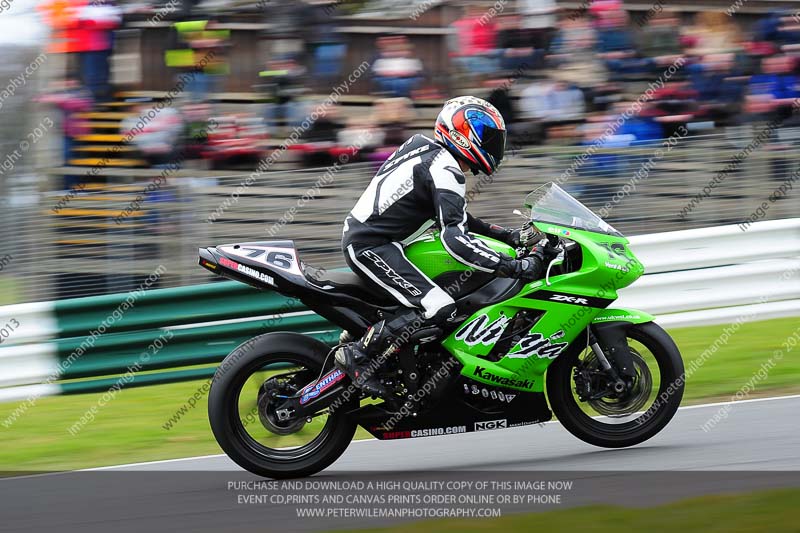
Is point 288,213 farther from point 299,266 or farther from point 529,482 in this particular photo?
point 529,482

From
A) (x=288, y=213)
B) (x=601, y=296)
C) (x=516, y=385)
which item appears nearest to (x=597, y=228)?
(x=601, y=296)

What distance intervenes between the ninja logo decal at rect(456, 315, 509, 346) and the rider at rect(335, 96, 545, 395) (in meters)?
0.12

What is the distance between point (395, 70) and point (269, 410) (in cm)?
596

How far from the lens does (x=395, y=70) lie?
10.9m

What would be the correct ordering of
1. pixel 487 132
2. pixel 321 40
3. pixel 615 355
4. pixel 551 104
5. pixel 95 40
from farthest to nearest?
pixel 321 40, pixel 95 40, pixel 551 104, pixel 615 355, pixel 487 132

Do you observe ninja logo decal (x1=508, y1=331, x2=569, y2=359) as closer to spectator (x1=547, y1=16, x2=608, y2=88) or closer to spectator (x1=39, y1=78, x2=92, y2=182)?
spectator (x1=547, y1=16, x2=608, y2=88)

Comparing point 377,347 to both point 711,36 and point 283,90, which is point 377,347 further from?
point 711,36

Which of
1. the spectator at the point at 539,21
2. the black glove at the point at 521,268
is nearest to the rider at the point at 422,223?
the black glove at the point at 521,268

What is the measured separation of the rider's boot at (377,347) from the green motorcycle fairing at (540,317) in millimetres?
192

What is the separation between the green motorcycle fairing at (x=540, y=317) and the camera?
564cm

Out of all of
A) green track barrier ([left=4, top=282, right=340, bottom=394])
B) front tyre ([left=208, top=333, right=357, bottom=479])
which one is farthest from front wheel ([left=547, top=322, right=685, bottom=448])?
green track barrier ([left=4, top=282, right=340, bottom=394])

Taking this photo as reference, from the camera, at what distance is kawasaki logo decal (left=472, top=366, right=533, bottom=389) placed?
563 cm

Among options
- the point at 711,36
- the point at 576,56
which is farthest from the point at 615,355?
the point at 711,36

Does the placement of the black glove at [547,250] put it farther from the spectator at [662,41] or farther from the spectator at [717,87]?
the spectator at [662,41]
